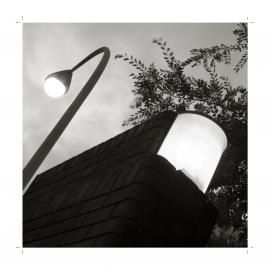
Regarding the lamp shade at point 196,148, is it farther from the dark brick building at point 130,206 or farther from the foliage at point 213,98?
the foliage at point 213,98

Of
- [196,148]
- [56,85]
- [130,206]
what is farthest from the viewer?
[56,85]

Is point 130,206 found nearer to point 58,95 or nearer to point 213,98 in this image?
point 58,95

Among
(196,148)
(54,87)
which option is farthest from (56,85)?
(196,148)

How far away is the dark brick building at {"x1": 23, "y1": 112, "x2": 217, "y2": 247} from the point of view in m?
1.70

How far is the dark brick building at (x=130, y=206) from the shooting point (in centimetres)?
170

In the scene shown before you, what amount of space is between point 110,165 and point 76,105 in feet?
2.10

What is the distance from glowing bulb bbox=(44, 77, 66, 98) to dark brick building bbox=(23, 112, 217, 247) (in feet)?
2.20

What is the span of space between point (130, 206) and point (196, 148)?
0.49 metres

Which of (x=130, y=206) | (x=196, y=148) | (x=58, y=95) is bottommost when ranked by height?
(x=130, y=206)

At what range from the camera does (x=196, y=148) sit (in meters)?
1.88
